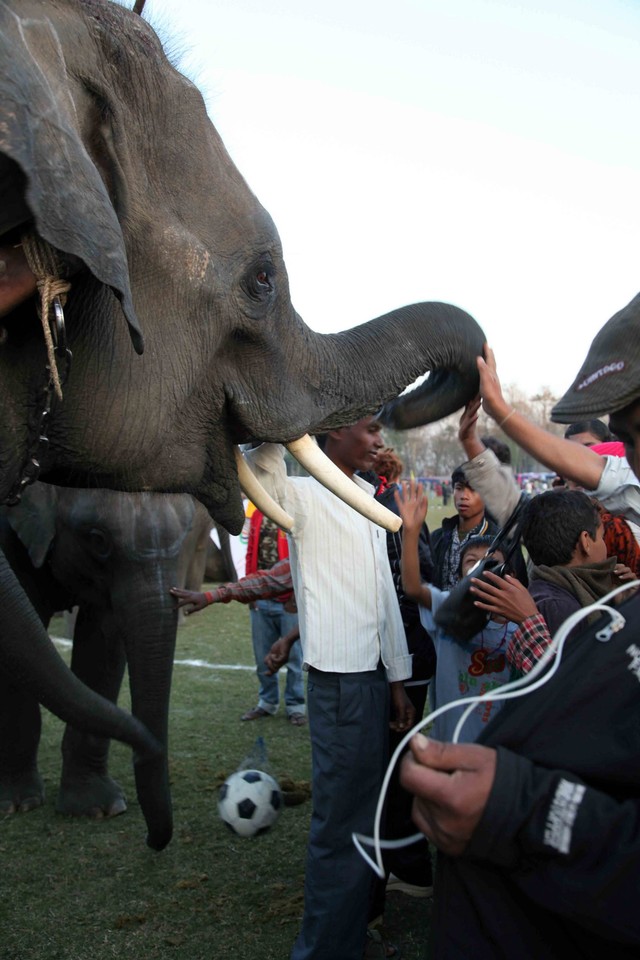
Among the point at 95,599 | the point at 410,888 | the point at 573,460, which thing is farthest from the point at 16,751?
the point at 573,460

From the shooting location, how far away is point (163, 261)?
2.74m

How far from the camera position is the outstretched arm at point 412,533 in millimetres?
3906

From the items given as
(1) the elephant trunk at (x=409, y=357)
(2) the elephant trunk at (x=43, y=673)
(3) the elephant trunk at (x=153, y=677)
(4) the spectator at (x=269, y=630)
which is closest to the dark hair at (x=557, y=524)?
(1) the elephant trunk at (x=409, y=357)

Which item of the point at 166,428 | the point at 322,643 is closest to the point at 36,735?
the point at 322,643

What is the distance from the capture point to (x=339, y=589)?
3920mm

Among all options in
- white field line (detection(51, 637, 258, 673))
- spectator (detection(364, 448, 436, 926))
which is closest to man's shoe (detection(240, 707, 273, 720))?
white field line (detection(51, 637, 258, 673))

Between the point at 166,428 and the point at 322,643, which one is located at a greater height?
the point at 166,428

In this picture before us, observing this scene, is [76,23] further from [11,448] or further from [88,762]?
[88,762]

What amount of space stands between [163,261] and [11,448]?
27.1 inches

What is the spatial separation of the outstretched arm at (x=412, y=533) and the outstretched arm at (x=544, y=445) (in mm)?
1105

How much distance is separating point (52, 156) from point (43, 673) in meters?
1.56

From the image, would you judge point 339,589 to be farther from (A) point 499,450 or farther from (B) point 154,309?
(A) point 499,450

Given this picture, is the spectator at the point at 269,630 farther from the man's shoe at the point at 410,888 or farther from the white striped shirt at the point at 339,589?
the white striped shirt at the point at 339,589

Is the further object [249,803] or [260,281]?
[249,803]
